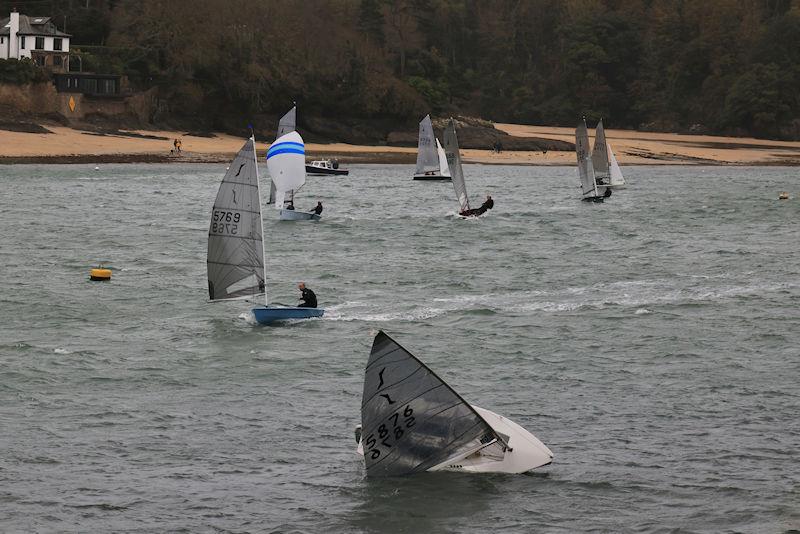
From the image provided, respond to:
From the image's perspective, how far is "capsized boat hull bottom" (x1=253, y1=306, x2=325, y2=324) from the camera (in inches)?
1419

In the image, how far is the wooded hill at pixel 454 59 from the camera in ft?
412

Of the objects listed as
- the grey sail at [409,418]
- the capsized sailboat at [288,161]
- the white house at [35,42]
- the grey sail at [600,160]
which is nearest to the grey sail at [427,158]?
the grey sail at [600,160]

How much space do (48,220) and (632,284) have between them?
32096 millimetres

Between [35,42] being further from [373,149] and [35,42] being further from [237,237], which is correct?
[237,237]

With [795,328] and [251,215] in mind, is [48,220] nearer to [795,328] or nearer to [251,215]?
[251,215]

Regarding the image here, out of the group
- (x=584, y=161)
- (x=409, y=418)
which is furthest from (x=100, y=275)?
(x=584, y=161)

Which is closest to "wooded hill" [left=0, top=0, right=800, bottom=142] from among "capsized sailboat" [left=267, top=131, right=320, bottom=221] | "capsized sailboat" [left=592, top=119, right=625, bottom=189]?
"capsized sailboat" [left=592, top=119, right=625, bottom=189]

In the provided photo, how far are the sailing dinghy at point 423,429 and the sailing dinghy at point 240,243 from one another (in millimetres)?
13537

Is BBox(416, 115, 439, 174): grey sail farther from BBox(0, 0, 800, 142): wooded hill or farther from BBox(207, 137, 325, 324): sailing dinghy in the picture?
BBox(207, 137, 325, 324): sailing dinghy

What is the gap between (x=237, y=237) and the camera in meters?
36.1

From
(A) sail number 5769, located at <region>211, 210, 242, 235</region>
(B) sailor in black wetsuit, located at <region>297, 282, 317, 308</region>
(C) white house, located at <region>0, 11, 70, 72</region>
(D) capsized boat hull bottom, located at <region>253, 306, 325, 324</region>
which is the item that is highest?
(C) white house, located at <region>0, 11, 70, 72</region>

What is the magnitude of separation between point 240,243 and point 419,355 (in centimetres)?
674

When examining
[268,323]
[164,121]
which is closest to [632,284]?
[268,323]

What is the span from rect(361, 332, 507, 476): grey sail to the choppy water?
1.79ft
